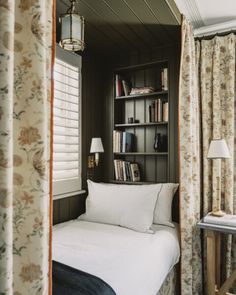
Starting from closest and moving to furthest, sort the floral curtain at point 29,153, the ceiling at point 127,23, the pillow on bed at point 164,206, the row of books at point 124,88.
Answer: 1. the floral curtain at point 29,153
2. the ceiling at point 127,23
3. the pillow on bed at point 164,206
4. the row of books at point 124,88

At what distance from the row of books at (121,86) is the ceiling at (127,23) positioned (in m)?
0.33

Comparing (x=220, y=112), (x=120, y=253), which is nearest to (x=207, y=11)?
(x=220, y=112)

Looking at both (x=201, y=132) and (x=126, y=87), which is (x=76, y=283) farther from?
(x=126, y=87)

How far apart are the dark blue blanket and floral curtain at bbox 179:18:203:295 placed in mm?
1125

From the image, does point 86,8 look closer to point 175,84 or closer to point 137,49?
point 137,49

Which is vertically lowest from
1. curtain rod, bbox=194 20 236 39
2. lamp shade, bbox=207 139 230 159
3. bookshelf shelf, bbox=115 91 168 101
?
lamp shade, bbox=207 139 230 159

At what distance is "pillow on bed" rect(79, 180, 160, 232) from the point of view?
2.24 meters

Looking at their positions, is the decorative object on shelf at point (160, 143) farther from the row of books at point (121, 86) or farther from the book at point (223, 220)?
the book at point (223, 220)

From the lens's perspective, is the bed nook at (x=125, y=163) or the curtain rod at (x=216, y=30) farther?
the curtain rod at (x=216, y=30)

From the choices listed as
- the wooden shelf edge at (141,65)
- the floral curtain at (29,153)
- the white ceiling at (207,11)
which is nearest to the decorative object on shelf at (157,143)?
the wooden shelf edge at (141,65)

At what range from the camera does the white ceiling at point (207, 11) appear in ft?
7.47

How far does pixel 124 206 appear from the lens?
235 centimetres

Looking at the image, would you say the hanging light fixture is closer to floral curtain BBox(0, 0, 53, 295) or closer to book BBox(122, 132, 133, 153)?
floral curtain BBox(0, 0, 53, 295)

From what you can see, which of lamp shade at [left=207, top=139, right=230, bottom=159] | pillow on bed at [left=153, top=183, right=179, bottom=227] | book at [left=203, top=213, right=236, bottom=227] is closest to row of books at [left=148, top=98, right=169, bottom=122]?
lamp shade at [left=207, top=139, right=230, bottom=159]
